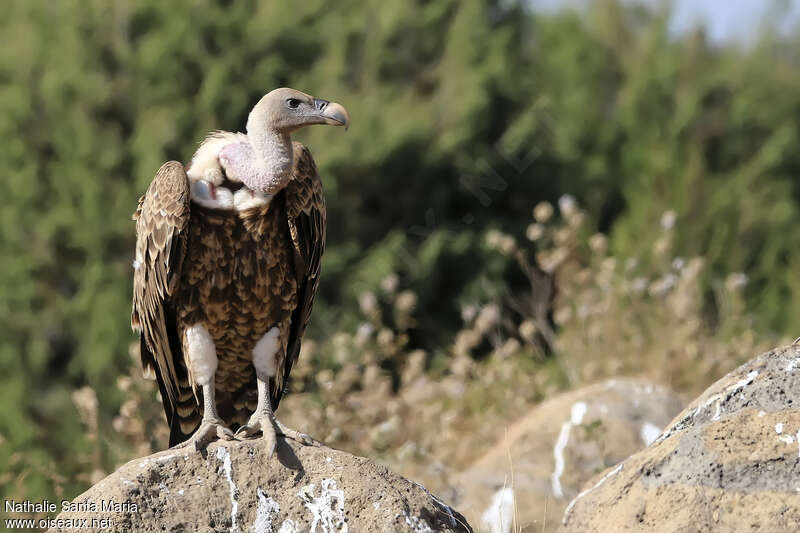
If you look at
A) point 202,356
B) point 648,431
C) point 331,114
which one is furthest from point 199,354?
point 648,431

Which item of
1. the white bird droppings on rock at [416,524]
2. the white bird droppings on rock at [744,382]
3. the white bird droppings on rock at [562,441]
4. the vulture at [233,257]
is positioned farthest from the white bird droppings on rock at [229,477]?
the white bird droppings on rock at [562,441]

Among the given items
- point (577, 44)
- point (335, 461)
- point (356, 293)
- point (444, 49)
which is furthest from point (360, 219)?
point (335, 461)

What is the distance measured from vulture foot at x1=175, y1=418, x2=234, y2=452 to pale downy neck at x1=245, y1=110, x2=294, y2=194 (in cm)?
86

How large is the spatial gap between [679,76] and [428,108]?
10.2 feet

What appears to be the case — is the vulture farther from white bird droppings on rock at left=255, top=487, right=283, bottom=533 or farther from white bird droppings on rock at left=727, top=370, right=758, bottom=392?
white bird droppings on rock at left=727, top=370, right=758, bottom=392

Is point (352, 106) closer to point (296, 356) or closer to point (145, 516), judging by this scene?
point (296, 356)

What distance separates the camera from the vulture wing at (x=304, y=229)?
4293 millimetres

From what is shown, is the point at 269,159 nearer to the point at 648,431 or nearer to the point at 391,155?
the point at 648,431

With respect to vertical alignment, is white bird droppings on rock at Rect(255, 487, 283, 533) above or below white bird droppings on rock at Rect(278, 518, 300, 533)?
above

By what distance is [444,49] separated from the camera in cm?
983

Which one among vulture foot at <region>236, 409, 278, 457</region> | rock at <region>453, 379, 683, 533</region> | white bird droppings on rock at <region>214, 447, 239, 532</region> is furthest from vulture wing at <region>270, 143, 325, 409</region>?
rock at <region>453, 379, 683, 533</region>

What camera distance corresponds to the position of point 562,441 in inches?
220

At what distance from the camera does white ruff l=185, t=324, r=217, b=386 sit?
4324 millimetres

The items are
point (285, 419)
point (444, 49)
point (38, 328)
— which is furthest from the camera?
point (444, 49)
